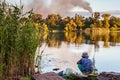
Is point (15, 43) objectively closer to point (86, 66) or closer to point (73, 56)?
point (86, 66)

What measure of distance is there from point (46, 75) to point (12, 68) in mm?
527

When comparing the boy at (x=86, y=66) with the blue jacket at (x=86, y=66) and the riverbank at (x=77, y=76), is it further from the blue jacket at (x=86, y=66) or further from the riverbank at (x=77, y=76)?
the riverbank at (x=77, y=76)

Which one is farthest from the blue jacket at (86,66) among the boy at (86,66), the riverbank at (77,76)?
the riverbank at (77,76)

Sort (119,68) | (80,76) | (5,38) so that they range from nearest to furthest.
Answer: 1. (5,38)
2. (80,76)
3. (119,68)

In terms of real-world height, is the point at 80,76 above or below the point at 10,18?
below

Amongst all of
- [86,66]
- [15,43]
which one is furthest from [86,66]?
[15,43]

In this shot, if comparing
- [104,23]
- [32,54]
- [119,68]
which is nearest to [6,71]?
[32,54]

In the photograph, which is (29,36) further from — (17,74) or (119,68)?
(119,68)

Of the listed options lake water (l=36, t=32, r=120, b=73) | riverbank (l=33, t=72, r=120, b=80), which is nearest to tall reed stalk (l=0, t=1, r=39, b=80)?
riverbank (l=33, t=72, r=120, b=80)

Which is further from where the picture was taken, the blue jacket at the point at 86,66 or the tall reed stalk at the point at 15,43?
the blue jacket at the point at 86,66

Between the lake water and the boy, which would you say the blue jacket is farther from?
the lake water

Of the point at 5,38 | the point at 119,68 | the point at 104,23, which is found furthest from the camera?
the point at 104,23

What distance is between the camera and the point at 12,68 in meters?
6.55

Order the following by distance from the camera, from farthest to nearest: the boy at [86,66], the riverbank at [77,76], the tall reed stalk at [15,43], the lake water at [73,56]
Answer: the lake water at [73,56], the boy at [86,66], the riverbank at [77,76], the tall reed stalk at [15,43]
